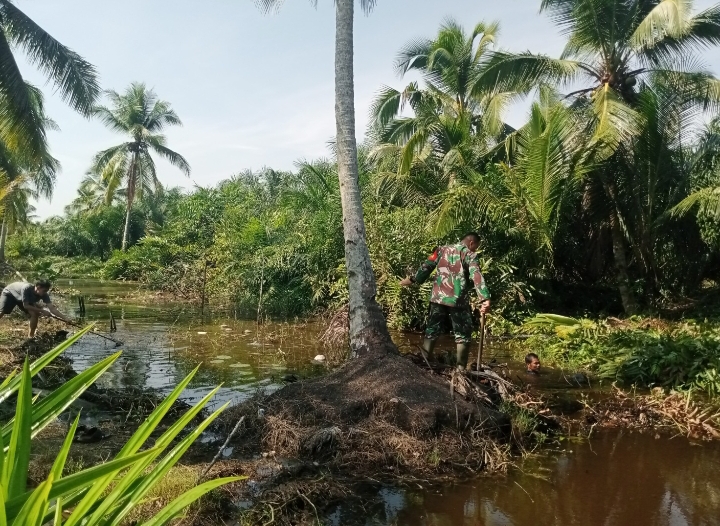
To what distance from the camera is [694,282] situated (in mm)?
15172

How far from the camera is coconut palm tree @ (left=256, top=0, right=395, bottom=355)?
7133mm

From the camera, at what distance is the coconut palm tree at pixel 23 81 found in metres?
12.4

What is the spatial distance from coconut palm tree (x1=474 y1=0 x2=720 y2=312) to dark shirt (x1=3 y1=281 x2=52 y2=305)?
11.2 m

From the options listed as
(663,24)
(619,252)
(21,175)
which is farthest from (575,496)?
(21,175)

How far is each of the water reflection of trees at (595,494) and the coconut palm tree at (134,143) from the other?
35148 mm

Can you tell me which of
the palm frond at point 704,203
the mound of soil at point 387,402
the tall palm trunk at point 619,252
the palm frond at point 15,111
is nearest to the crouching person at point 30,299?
the palm frond at point 15,111

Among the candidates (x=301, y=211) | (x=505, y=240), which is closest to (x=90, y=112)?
(x=301, y=211)

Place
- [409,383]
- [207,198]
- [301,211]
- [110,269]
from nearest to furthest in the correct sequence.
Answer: [409,383]
[301,211]
[207,198]
[110,269]

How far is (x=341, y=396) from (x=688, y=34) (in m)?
13.1

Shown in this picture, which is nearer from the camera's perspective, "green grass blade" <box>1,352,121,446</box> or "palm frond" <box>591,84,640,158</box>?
"green grass blade" <box>1,352,121,446</box>

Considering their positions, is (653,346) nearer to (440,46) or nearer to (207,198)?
(440,46)

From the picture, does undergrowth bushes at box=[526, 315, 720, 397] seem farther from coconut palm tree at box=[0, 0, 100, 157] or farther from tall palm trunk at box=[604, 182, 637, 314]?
coconut palm tree at box=[0, 0, 100, 157]

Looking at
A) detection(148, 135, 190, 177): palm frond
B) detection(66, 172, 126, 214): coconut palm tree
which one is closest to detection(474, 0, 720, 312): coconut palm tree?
detection(148, 135, 190, 177): palm frond

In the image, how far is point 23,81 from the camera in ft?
41.6
